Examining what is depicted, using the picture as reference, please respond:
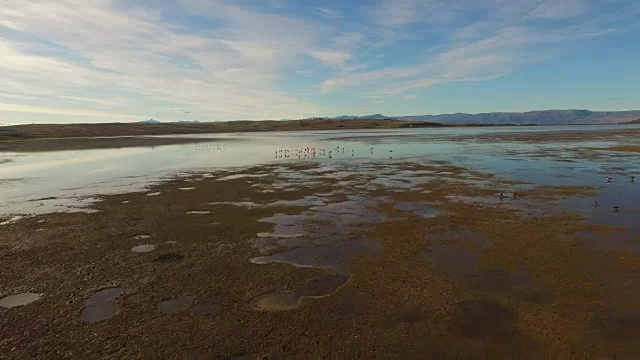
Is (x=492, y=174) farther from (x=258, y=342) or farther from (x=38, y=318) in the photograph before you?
(x=38, y=318)

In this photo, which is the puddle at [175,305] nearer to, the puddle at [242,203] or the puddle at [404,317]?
the puddle at [404,317]

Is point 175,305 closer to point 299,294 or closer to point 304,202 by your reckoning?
point 299,294

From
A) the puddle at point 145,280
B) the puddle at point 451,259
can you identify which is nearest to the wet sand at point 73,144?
the puddle at point 145,280

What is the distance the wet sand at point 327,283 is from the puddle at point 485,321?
0.05m

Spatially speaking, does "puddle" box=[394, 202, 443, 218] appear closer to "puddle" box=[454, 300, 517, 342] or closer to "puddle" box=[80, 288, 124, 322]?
"puddle" box=[454, 300, 517, 342]

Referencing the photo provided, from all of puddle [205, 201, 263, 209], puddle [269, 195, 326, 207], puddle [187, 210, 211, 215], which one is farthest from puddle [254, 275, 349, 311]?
puddle [205, 201, 263, 209]

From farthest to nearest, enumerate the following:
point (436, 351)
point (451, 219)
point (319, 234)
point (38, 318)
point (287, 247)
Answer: point (451, 219) → point (319, 234) → point (287, 247) → point (38, 318) → point (436, 351)

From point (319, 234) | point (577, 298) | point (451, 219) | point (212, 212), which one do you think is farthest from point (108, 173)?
point (577, 298)

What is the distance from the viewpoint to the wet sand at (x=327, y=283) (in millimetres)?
8414

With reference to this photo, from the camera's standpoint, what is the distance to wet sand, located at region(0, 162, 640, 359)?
8.41 meters

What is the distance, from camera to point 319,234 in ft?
53.7

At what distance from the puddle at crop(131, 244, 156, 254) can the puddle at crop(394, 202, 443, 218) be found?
12.4 m

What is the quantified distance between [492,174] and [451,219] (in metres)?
16.5

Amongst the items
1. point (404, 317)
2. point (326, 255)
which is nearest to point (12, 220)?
point (326, 255)
